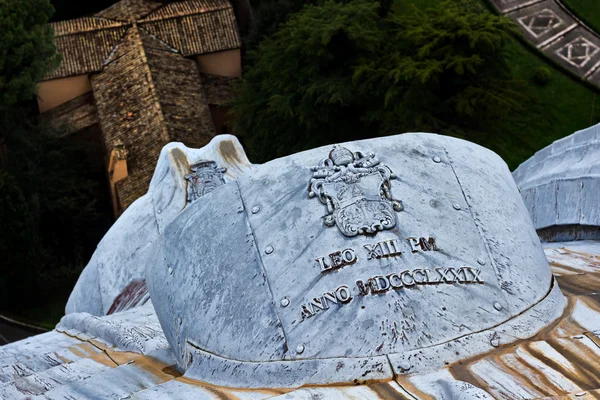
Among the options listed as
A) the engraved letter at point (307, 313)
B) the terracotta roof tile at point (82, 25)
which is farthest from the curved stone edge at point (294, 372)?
the terracotta roof tile at point (82, 25)

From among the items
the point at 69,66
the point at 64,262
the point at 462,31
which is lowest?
the point at 64,262

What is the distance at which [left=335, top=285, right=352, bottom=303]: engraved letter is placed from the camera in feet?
19.6

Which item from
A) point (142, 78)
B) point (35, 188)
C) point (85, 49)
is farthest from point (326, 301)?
point (85, 49)

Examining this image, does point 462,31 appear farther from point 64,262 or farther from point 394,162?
point 394,162

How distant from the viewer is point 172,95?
27.6 meters

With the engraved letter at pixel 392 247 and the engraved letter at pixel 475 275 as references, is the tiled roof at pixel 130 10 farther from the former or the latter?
the engraved letter at pixel 475 275

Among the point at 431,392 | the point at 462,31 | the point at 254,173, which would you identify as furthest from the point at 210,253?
the point at 462,31

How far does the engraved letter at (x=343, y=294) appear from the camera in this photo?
599 centimetres

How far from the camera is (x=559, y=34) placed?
27.7 m

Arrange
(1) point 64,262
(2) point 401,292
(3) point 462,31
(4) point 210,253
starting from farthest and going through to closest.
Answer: (1) point 64,262, (3) point 462,31, (4) point 210,253, (2) point 401,292

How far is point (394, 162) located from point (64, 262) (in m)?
20.4

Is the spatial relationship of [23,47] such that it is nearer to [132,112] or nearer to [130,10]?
[132,112]

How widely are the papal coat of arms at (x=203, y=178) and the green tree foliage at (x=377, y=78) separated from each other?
11.2 meters

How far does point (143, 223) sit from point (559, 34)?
1966cm
